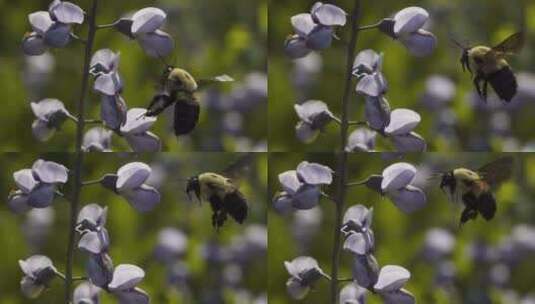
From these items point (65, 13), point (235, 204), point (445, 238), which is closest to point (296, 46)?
point (235, 204)

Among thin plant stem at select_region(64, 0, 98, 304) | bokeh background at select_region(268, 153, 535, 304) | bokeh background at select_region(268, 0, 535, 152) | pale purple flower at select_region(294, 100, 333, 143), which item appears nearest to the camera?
thin plant stem at select_region(64, 0, 98, 304)

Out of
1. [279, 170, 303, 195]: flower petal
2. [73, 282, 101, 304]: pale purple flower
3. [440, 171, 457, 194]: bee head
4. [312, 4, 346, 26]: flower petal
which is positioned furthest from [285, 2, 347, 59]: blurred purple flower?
[73, 282, 101, 304]: pale purple flower

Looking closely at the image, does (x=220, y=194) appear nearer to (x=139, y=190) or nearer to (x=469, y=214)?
(x=139, y=190)

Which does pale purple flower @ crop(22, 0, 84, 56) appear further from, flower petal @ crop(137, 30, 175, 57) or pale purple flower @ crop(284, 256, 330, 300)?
pale purple flower @ crop(284, 256, 330, 300)

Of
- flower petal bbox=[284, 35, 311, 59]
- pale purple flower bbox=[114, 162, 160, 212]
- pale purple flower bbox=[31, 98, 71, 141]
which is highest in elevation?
flower petal bbox=[284, 35, 311, 59]

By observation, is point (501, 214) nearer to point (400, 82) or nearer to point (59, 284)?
point (400, 82)

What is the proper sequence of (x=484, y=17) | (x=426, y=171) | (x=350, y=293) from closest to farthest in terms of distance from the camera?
(x=350, y=293)
(x=426, y=171)
(x=484, y=17)

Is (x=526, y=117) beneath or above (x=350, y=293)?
above

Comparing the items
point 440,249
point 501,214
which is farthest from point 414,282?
point 501,214
